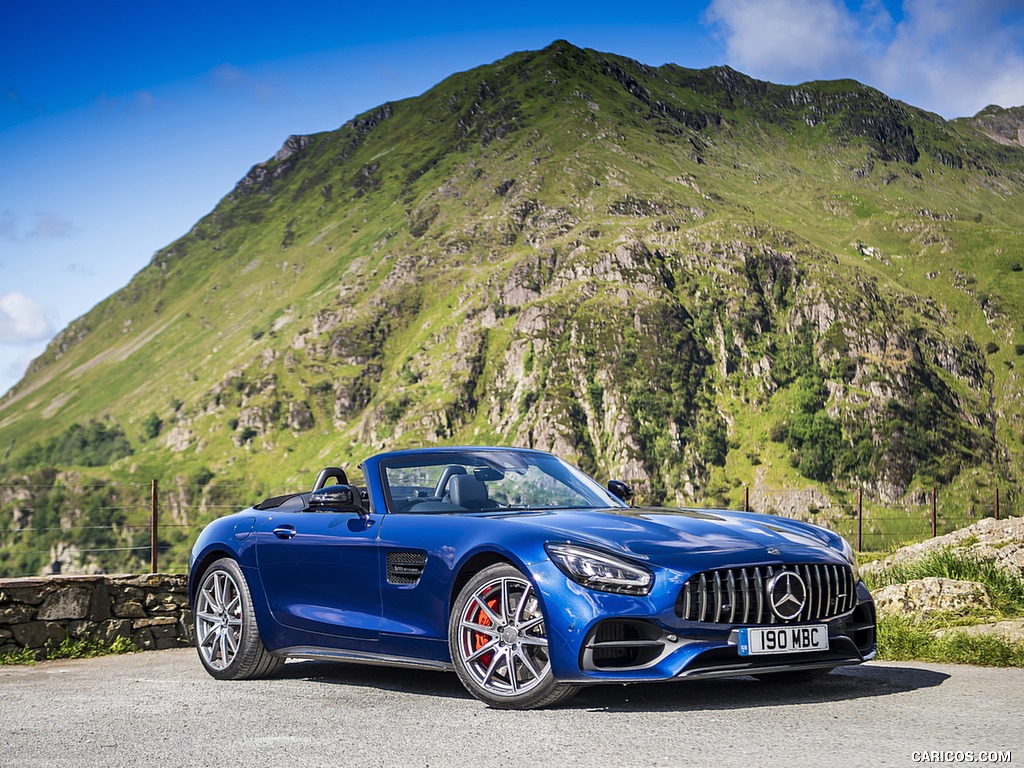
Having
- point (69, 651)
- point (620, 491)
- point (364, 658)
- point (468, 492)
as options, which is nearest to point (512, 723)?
point (364, 658)

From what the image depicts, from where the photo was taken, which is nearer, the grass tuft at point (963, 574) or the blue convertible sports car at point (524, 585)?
the blue convertible sports car at point (524, 585)

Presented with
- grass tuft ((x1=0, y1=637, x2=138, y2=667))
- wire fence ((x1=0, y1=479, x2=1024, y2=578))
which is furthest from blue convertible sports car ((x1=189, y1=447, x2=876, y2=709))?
wire fence ((x1=0, y1=479, x2=1024, y2=578))

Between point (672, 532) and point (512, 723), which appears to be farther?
point (672, 532)

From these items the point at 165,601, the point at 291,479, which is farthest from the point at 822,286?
the point at 165,601

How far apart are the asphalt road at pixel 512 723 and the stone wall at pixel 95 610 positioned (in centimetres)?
244

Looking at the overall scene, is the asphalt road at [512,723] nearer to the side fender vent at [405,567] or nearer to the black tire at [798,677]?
the black tire at [798,677]

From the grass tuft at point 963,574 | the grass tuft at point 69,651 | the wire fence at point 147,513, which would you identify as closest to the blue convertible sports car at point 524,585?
the grass tuft at point 69,651

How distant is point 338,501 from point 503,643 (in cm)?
162

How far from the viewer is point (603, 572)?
6195 millimetres

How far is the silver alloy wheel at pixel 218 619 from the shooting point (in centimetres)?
848

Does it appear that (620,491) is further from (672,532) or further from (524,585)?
(524,585)

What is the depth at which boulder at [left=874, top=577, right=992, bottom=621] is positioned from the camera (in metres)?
9.87

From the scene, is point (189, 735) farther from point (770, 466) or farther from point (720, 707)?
point (770, 466)

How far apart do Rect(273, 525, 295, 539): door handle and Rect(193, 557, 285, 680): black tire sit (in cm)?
49
